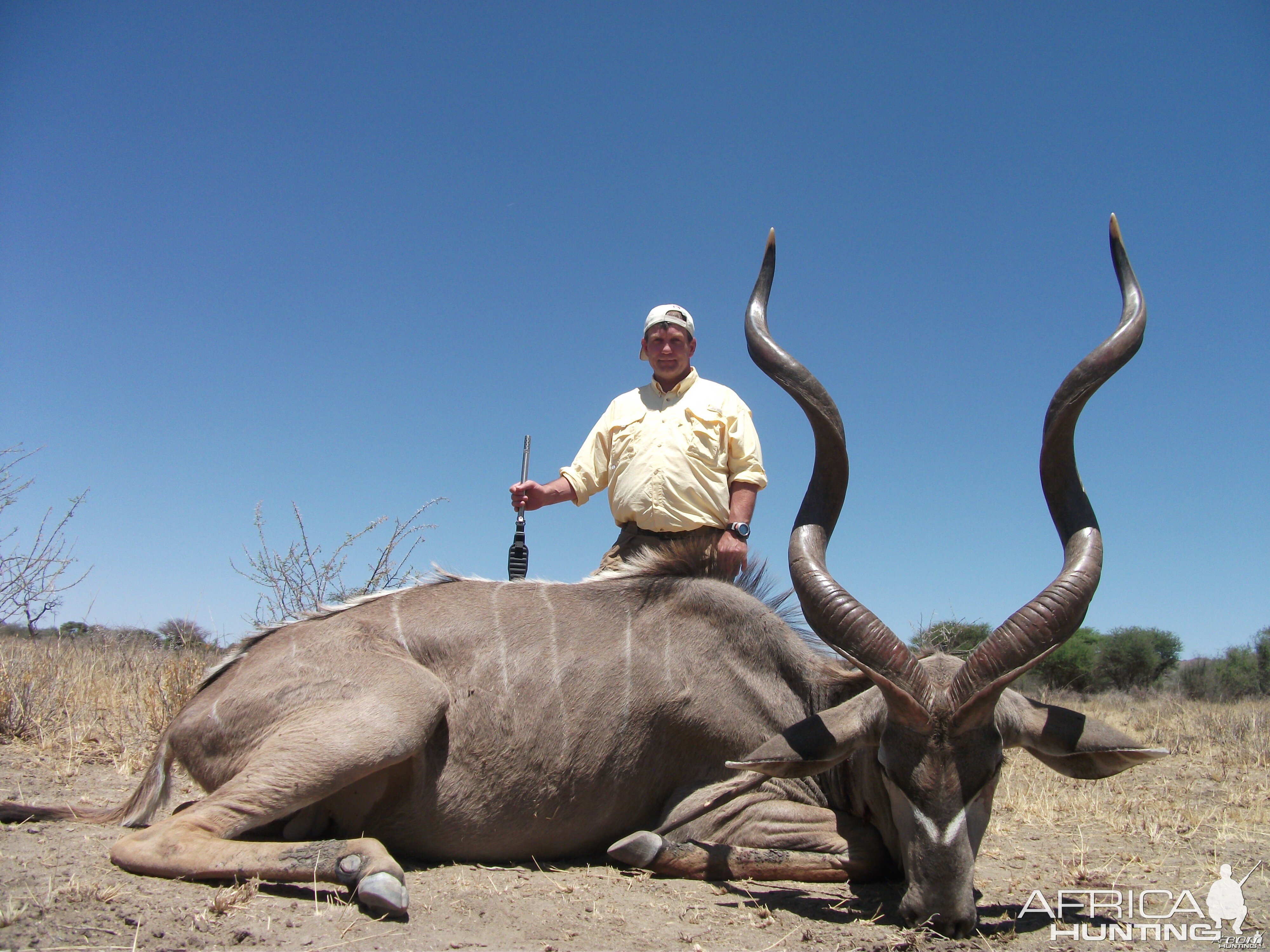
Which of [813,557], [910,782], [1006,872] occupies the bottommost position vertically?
[1006,872]

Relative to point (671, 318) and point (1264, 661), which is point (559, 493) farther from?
point (1264, 661)

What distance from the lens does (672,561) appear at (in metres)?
4.82

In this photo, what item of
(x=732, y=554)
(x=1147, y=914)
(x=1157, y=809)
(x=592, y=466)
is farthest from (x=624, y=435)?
(x=1157, y=809)

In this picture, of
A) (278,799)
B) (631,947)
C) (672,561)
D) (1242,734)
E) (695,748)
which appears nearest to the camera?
(631,947)

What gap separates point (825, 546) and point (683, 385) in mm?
1766

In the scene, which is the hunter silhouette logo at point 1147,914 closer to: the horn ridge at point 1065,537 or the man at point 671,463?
the horn ridge at point 1065,537

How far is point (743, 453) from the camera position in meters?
5.30

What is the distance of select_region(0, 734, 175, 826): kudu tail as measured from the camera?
A: 13.5ft

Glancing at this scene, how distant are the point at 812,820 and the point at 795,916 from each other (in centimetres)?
74

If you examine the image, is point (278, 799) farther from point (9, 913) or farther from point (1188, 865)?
point (1188, 865)

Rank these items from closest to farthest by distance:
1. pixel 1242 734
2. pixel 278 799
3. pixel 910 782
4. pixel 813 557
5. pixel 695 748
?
pixel 910 782, pixel 278 799, pixel 813 557, pixel 695 748, pixel 1242 734

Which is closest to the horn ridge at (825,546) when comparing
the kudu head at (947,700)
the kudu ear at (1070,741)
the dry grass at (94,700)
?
the kudu head at (947,700)

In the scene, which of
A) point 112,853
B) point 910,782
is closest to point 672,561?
point 910,782

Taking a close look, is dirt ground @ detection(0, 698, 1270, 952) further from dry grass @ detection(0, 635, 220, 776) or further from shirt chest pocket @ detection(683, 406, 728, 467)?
shirt chest pocket @ detection(683, 406, 728, 467)
